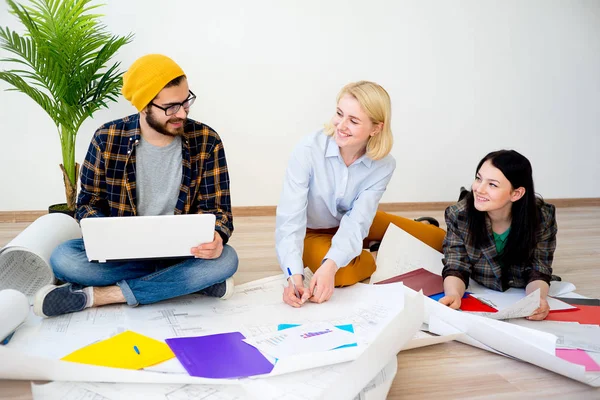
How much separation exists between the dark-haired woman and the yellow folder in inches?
39.7

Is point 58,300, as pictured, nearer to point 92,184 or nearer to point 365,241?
point 92,184

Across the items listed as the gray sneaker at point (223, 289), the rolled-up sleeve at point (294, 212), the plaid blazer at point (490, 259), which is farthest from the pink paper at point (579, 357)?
the gray sneaker at point (223, 289)

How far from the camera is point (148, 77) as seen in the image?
1.60 m

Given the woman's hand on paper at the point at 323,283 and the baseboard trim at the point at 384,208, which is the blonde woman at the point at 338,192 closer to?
the woman's hand on paper at the point at 323,283

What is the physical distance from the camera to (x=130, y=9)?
2930mm

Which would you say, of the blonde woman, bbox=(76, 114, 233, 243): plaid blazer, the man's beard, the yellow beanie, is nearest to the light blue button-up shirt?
the blonde woman

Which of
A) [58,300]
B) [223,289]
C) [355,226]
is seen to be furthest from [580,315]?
[58,300]

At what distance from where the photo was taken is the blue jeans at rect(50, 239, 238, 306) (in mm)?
1657

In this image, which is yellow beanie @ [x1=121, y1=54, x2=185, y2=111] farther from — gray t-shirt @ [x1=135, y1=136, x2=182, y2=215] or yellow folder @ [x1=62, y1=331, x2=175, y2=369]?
yellow folder @ [x1=62, y1=331, x2=175, y2=369]

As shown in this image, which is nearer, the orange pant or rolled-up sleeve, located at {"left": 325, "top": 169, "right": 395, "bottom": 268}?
rolled-up sleeve, located at {"left": 325, "top": 169, "right": 395, "bottom": 268}

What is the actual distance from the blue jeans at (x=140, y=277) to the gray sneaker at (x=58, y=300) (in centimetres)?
6

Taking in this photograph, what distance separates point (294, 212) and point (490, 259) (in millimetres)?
762

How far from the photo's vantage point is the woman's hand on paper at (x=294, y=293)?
167 centimetres

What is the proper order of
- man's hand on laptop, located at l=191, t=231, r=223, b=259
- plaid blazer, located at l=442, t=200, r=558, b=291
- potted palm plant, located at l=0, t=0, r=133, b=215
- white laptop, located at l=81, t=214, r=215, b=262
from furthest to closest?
potted palm plant, located at l=0, t=0, r=133, b=215 < plaid blazer, located at l=442, t=200, r=558, b=291 < man's hand on laptop, located at l=191, t=231, r=223, b=259 < white laptop, located at l=81, t=214, r=215, b=262
